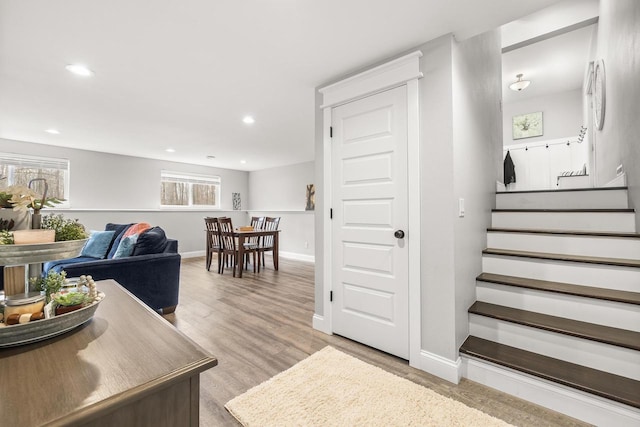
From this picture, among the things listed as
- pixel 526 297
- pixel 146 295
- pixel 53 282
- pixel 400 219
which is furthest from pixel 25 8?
pixel 526 297

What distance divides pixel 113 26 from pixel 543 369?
3.40 m

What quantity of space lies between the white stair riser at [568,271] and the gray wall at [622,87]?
54 cm

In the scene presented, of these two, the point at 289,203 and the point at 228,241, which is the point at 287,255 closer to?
the point at 289,203

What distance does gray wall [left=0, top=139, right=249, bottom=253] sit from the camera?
16.8ft

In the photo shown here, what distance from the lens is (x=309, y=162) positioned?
258 inches

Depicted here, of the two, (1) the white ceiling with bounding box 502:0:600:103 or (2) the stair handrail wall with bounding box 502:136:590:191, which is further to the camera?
(2) the stair handrail wall with bounding box 502:136:590:191

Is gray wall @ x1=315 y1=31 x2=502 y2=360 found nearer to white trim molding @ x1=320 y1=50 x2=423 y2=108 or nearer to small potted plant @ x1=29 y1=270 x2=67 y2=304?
white trim molding @ x1=320 y1=50 x2=423 y2=108

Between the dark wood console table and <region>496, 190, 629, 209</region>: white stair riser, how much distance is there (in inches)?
124

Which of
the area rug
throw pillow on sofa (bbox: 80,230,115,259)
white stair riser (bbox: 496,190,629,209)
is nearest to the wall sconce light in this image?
white stair riser (bbox: 496,190,629,209)

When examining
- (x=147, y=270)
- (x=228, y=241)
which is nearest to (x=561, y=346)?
(x=147, y=270)

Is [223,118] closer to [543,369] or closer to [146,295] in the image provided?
[146,295]

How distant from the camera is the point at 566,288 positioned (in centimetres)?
187

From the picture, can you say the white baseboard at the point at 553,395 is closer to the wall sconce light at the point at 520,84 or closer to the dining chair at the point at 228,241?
the dining chair at the point at 228,241

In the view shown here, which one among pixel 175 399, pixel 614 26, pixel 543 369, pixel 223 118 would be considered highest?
pixel 614 26
